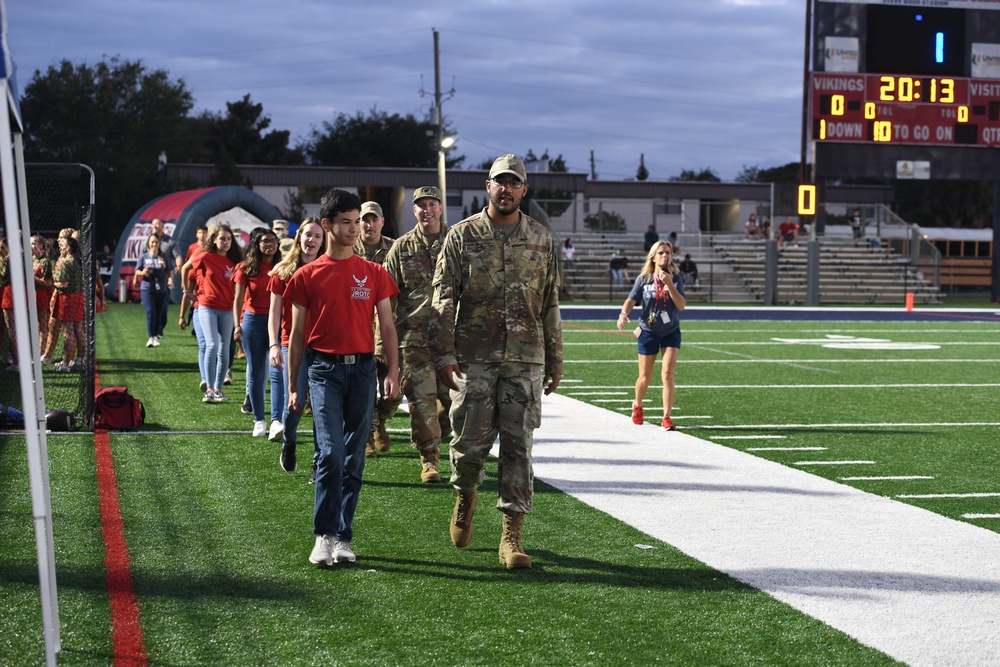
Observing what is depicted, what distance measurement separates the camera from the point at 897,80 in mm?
33438

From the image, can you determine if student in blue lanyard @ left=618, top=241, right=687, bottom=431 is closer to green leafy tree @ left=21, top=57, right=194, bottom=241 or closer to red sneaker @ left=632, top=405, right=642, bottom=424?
red sneaker @ left=632, top=405, right=642, bottom=424

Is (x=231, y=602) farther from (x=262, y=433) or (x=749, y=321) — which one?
(x=749, y=321)

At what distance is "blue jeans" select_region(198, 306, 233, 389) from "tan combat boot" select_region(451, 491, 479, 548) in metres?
6.61

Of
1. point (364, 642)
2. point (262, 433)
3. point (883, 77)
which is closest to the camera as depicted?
point (364, 642)

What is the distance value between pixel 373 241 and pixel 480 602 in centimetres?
422

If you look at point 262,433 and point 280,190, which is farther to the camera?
point 280,190

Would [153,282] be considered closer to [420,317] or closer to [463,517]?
[420,317]

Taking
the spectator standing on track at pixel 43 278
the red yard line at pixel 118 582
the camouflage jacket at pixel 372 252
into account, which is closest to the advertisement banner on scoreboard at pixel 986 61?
the spectator standing on track at pixel 43 278

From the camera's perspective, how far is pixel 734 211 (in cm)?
5497

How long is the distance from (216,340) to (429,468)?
4843mm

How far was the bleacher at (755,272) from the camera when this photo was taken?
41.5m

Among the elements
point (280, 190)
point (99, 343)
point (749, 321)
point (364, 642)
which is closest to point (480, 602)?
point (364, 642)

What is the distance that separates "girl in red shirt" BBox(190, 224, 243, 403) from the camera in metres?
12.3

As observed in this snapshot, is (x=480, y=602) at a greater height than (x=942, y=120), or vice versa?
(x=942, y=120)
